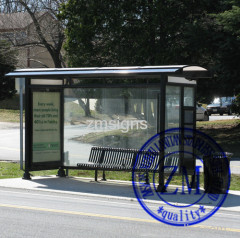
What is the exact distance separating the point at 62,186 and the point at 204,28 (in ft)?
36.6

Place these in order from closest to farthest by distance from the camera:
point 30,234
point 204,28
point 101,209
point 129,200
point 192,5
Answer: point 30,234 < point 101,209 < point 129,200 < point 204,28 < point 192,5

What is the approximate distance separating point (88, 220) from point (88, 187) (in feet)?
11.5

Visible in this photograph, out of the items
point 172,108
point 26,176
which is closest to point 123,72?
point 172,108

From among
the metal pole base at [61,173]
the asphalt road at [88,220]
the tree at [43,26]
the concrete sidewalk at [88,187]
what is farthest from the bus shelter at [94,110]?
the tree at [43,26]

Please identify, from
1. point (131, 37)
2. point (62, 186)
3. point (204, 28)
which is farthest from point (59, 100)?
point (131, 37)

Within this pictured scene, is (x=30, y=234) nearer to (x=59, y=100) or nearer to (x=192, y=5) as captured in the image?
(x=59, y=100)

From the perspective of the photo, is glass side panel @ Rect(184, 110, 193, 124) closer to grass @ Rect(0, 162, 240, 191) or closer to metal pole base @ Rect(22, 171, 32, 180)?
grass @ Rect(0, 162, 240, 191)

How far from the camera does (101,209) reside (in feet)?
30.7

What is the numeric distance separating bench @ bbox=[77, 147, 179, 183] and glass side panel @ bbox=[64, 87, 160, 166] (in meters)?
0.21

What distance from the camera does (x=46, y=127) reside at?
13234 millimetres

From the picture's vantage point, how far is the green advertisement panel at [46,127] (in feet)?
43.0

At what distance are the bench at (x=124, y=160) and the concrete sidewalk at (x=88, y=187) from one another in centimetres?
42

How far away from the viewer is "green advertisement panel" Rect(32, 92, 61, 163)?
13.1 m

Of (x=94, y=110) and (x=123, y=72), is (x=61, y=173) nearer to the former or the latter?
(x=94, y=110)
